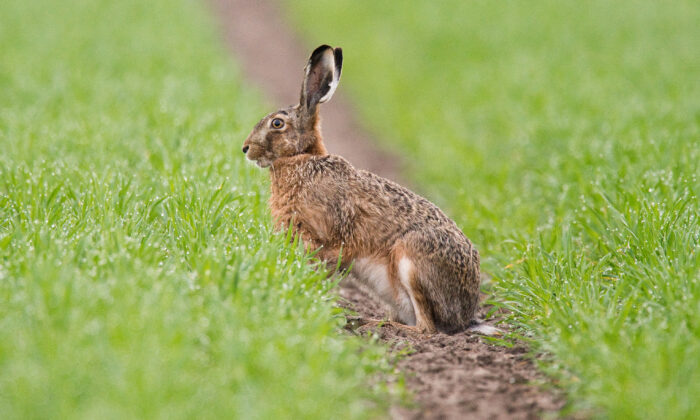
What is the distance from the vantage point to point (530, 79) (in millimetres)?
10984

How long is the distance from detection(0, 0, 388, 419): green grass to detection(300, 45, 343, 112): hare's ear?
86 centimetres

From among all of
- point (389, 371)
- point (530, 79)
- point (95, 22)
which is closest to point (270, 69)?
point (95, 22)

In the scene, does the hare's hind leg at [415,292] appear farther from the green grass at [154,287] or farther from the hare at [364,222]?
the green grass at [154,287]

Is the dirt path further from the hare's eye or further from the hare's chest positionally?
the hare's eye

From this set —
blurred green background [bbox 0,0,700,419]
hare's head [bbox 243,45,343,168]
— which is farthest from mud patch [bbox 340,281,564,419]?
hare's head [bbox 243,45,343,168]

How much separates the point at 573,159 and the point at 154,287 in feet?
16.1

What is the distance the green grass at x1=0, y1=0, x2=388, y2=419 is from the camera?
276 centimetres

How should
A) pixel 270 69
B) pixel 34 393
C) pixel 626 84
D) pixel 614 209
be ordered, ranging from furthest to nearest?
pixel 270 69, pixel 626 84, pixel 614 209, pixel 34 393

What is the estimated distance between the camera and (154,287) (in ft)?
11.3

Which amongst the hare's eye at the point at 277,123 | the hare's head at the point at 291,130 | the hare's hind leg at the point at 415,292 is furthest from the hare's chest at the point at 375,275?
the hare's eye at the point at 277,123

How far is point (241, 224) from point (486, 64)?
9.09 metres

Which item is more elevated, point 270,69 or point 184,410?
point 270,69

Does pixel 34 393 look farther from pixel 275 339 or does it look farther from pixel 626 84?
pixel 626 84

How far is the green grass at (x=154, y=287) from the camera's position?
9.04ft
